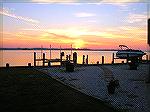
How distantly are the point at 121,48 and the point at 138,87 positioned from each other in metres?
31.5

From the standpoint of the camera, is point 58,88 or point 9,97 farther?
point 58,88

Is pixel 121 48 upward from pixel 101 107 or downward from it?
upward

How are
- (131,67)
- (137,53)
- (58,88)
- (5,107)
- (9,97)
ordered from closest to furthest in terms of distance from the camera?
(5,107)
(9,97)
(58,88)
(131,67)
(137,53)

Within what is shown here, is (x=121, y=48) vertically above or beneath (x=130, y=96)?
above

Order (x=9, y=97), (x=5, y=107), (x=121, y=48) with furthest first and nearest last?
(x=121, y=48) < (x=9, y=97) < (x=5, y=107)

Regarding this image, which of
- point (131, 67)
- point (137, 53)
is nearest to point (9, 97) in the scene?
point (131, 67)

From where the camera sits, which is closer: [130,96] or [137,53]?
[130,96]

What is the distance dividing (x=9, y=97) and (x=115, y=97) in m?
5.56

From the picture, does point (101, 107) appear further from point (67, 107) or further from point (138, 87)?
point (138, 87)

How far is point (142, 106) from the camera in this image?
10.7 metres

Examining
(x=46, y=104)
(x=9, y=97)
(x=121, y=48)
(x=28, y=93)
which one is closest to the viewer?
(x=46, y=104)

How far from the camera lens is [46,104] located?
10.9 meters

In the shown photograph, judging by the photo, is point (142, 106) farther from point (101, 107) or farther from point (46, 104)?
point (46, 104)

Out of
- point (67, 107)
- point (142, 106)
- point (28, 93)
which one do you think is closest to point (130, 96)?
point (142, 106)
